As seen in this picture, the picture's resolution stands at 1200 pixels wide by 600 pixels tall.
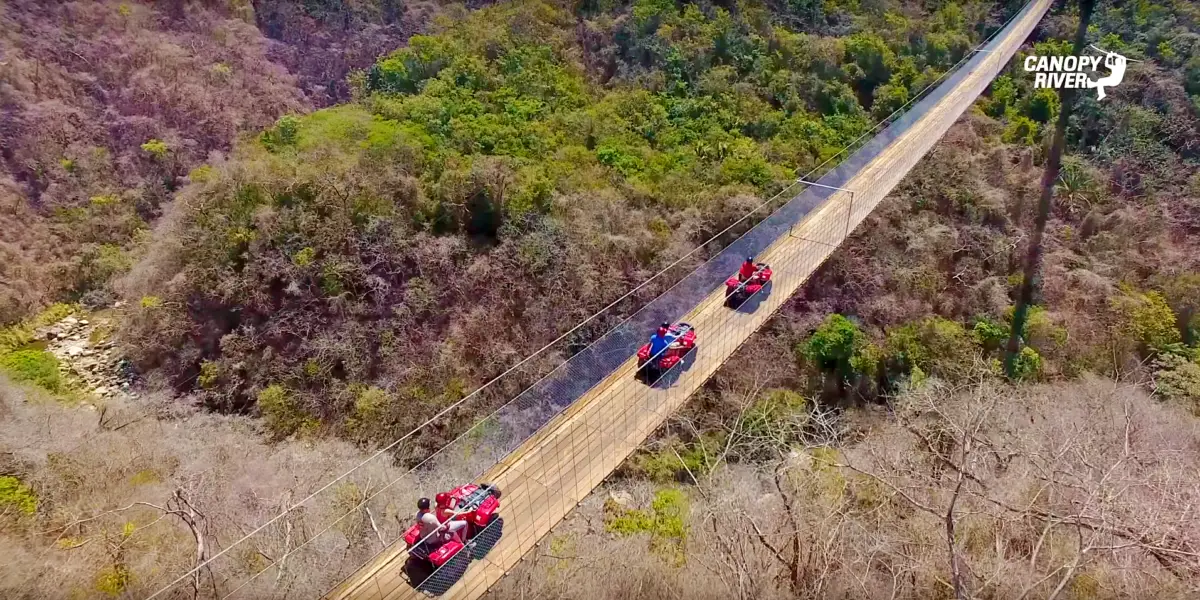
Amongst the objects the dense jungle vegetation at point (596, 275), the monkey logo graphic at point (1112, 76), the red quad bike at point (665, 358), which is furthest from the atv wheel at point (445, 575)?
the monkey logo graphic at point (1112, 76)

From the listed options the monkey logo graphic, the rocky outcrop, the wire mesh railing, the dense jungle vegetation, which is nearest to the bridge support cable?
the wire mesh railing

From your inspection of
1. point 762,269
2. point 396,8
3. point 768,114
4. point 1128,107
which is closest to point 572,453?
point 762,269

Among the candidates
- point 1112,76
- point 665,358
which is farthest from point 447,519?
point 1112,76

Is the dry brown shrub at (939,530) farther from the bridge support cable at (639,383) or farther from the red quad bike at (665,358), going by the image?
the red quad bike at (665,358)

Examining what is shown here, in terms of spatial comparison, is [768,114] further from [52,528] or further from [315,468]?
[52,528]

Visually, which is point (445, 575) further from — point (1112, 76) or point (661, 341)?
point (1112, 76)
